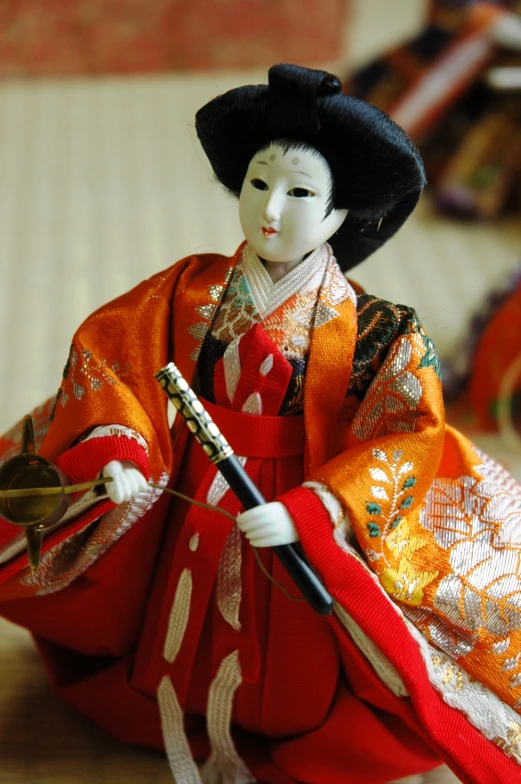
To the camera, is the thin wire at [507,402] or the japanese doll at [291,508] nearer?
the japanese doll at [291,508]

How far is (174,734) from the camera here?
3.55 ft

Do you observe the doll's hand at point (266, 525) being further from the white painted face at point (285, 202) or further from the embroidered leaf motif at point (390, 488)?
the white painted face at point (285, 202)

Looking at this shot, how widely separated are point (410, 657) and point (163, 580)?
30 centimetres

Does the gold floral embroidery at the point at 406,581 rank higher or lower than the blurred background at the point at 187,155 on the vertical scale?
lower

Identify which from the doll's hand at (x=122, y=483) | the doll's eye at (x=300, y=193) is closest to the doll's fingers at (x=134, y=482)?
the doll's hand at (x=122, y=483)

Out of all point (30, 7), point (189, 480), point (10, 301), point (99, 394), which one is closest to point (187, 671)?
point (189, 480)

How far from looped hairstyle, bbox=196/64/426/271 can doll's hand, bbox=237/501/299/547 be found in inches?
12.9

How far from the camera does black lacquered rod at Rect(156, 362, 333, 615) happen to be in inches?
33.7

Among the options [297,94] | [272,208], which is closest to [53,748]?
[272,208]

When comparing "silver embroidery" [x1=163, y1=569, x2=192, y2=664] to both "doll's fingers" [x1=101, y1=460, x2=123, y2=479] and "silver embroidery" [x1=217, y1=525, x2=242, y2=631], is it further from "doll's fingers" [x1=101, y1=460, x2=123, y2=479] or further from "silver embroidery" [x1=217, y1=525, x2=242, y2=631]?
"doll's fingers" [x1=101, y1=460, x2=123, y2=479]

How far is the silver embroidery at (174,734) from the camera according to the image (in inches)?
42.2

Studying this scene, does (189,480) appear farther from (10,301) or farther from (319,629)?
(10,301)

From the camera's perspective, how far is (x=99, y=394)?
39.5 inches

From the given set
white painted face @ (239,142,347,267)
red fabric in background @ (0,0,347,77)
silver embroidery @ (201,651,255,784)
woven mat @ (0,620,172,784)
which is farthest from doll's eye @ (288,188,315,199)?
red fabric in background @ (0,0,347,77)
